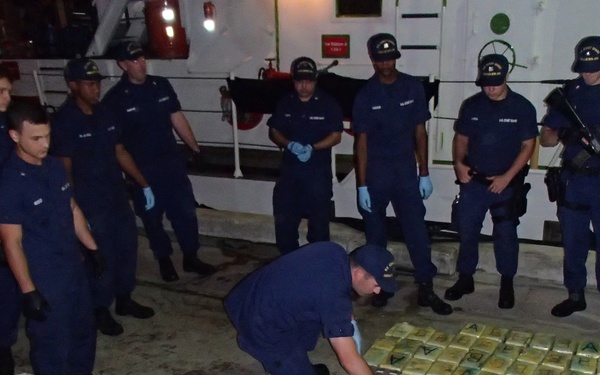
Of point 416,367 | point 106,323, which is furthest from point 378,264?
point 106,323

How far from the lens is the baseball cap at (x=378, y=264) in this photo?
277 cm

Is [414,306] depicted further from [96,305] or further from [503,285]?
[96,305]

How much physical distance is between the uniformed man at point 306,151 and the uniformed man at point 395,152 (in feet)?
1.06

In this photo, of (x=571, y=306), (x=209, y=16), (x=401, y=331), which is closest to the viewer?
(x=401, y=331)

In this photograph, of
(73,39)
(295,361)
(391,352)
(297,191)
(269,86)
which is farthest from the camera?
(73,39)

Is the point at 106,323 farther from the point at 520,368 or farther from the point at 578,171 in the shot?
the point at 578,171

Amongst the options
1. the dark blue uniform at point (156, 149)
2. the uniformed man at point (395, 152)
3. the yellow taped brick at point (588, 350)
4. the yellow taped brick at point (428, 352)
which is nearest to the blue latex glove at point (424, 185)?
the uniformed man at point (395, 152)

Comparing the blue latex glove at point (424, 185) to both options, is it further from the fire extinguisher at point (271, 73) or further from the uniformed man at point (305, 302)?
the fire extinguisher at point (271, 73)

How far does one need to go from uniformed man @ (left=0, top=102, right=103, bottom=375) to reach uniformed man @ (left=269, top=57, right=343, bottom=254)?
183 centimetres

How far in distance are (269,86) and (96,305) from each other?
2773 millimetres

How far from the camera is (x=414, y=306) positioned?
4.63 meters

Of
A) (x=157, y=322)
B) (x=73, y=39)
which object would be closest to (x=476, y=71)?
(x=157, y=322)

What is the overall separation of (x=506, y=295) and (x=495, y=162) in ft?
3.28

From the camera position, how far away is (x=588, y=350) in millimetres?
3521
